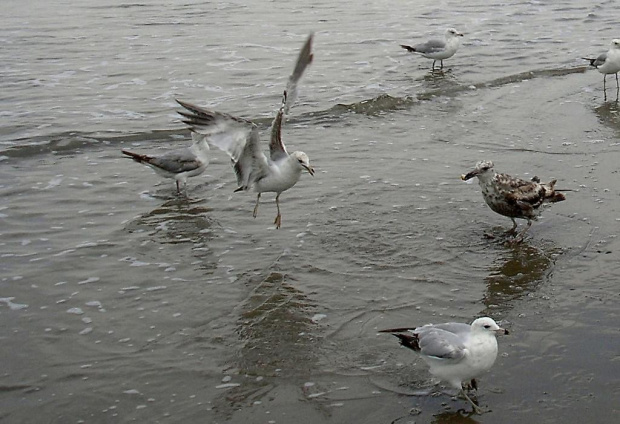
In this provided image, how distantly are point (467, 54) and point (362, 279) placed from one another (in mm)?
10826

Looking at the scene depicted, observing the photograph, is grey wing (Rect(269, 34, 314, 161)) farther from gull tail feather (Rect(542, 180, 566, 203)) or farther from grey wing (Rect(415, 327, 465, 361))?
grey wing (Rect(415, 327, 465, 361))

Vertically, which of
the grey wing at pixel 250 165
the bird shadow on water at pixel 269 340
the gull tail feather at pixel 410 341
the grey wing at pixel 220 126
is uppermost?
the grey wing at pixel 220 126

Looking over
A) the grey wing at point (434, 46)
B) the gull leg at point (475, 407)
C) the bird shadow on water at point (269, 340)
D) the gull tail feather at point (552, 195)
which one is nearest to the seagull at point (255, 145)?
the bird shadow on water at point (269, 340)

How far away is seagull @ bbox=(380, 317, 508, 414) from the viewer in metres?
4.78

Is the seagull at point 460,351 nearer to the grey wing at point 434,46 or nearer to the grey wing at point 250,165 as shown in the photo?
the grey wing at point 250,165

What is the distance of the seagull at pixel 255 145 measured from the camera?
23.9 ft

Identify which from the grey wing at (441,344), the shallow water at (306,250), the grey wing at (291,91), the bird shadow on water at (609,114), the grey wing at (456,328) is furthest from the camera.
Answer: the bird shadow on water at (609,114)

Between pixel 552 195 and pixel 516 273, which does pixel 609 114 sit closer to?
pixel 552 195

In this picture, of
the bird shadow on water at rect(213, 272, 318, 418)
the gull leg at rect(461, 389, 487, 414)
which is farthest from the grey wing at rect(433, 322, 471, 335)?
the bird shadow on water at rect(213, 272, 318, 418)

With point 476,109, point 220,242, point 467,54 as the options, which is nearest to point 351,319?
point 220,242

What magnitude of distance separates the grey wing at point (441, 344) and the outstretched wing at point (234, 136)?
2.95 meters

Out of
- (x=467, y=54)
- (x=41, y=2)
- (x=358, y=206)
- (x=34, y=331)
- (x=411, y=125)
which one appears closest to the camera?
(x=34, y=331)

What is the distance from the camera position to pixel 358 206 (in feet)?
27.3

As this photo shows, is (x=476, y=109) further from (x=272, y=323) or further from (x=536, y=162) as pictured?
(x=272, y=323)
